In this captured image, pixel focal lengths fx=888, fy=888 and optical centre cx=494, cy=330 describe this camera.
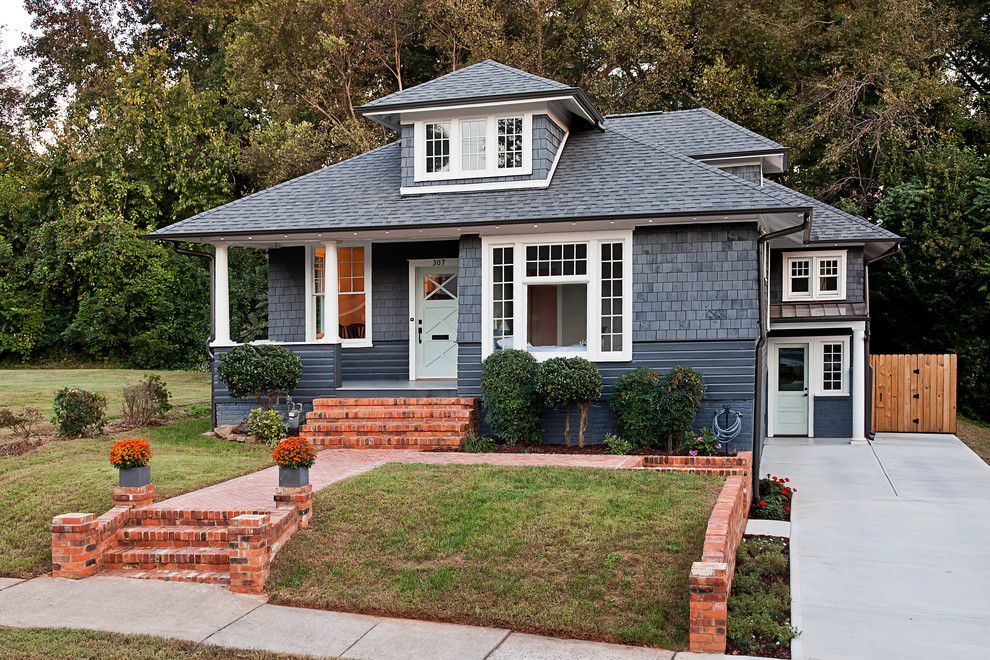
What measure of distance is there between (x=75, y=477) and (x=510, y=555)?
18.5ft

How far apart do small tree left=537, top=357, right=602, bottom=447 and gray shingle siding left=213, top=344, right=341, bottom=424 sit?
12.2 ft

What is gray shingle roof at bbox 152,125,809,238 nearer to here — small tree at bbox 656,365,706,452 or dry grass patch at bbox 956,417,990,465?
small tree at bbox 656,365,706,452

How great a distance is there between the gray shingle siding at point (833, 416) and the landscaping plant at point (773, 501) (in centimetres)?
675

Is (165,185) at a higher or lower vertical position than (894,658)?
higher

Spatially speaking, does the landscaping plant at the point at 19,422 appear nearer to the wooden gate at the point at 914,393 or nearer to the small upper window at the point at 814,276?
the small upper window at the point at 814,276

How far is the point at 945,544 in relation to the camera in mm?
9211

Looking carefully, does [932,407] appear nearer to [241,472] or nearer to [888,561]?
[888,561]

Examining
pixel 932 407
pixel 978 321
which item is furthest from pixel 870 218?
pixel 932 407

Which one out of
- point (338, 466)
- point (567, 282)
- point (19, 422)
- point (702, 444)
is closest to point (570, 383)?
point (567, 282)

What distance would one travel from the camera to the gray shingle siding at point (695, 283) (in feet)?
42.4

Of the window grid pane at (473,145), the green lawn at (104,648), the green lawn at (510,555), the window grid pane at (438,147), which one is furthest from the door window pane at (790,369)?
the green lawn at (104,648)

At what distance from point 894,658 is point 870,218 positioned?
2014cm

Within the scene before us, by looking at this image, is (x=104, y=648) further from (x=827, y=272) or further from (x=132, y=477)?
(x=827, y=272)

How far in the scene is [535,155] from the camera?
14.5 m
